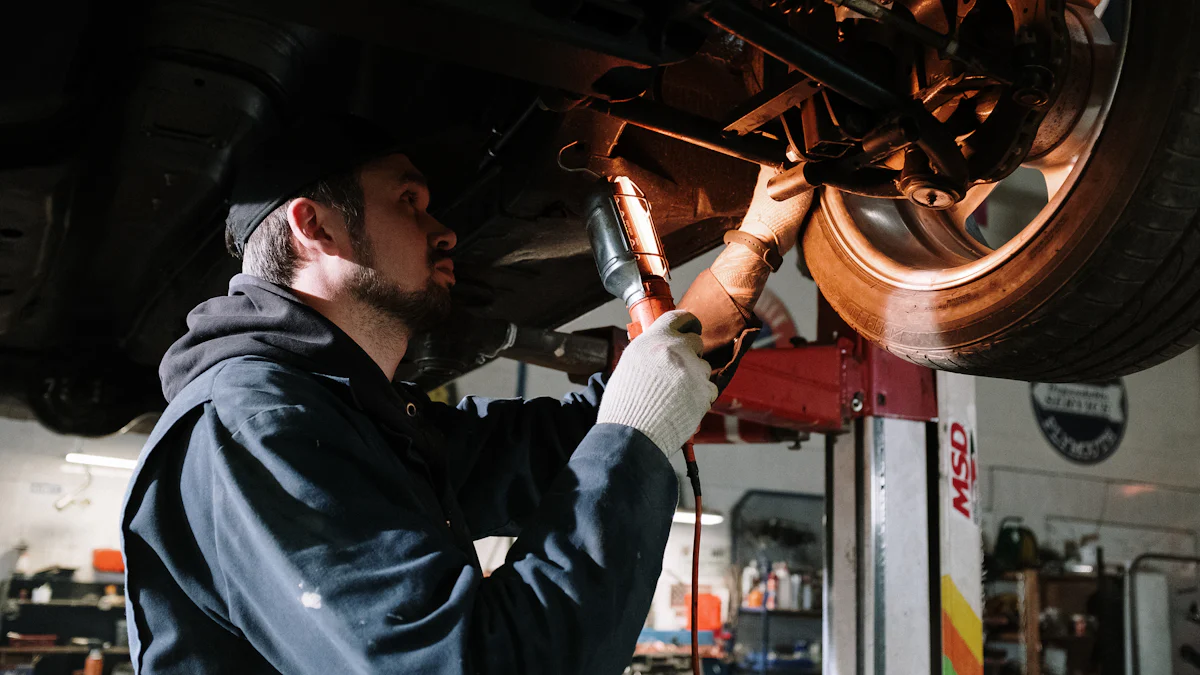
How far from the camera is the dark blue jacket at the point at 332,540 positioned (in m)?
0.77

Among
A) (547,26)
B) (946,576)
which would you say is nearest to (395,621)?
(547,26)

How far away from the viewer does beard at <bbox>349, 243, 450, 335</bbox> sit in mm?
1172

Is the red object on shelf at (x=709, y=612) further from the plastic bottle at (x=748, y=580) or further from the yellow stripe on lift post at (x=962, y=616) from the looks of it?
the yellow stripe on lift post at (x=962, y=616)

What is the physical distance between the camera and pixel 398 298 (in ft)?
3.92

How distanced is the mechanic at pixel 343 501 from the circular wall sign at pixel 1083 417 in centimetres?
802

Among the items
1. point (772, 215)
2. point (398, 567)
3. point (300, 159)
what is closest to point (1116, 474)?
point (772, 215)


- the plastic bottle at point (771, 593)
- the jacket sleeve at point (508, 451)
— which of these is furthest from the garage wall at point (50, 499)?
the jacket sleeve at point (508, 451)

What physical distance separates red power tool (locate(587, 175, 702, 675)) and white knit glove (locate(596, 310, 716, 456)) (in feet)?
0.35

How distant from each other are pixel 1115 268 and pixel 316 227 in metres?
0.93

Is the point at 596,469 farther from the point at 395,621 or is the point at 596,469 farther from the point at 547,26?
the point at 547,26

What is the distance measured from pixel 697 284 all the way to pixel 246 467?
0.77 metres

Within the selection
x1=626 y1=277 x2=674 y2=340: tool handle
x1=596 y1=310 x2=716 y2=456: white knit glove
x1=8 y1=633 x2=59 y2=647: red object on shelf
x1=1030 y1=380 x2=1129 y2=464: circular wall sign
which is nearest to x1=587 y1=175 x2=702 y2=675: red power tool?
x1=626 y1=277 x2=674 y2=340: tool handle

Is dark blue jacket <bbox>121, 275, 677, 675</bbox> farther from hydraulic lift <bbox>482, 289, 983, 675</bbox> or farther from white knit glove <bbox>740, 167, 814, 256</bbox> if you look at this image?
hydraulic lift <bbox>482, 289, 983, 675</bbox>

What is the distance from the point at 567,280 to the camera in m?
1.98
